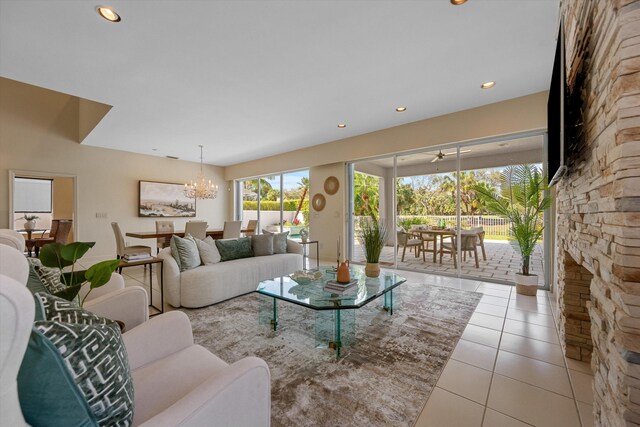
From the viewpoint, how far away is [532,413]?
148cm

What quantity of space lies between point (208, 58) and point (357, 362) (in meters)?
3.16

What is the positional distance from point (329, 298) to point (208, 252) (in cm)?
194

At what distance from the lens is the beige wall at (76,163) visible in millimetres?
5262

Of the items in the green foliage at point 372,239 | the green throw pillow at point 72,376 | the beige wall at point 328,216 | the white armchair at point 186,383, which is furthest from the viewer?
the beige wall at point 328,216

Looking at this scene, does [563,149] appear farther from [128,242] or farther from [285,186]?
[128,242]

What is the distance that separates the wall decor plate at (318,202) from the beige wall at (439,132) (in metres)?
0.77

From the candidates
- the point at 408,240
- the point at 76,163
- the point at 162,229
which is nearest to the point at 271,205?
the point at 162,229

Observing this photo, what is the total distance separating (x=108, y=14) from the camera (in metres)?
2.09

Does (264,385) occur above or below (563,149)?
below

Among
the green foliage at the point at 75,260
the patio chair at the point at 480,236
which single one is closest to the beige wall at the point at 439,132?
the patio chair at the point at 480,236

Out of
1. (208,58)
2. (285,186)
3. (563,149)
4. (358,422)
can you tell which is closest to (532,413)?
(358,422)

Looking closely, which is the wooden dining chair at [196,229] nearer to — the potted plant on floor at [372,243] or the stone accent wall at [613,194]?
the potted plant on floor at [372,243]

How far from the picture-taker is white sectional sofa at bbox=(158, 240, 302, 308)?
296 cm

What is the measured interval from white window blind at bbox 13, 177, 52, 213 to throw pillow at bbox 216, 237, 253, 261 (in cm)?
792
